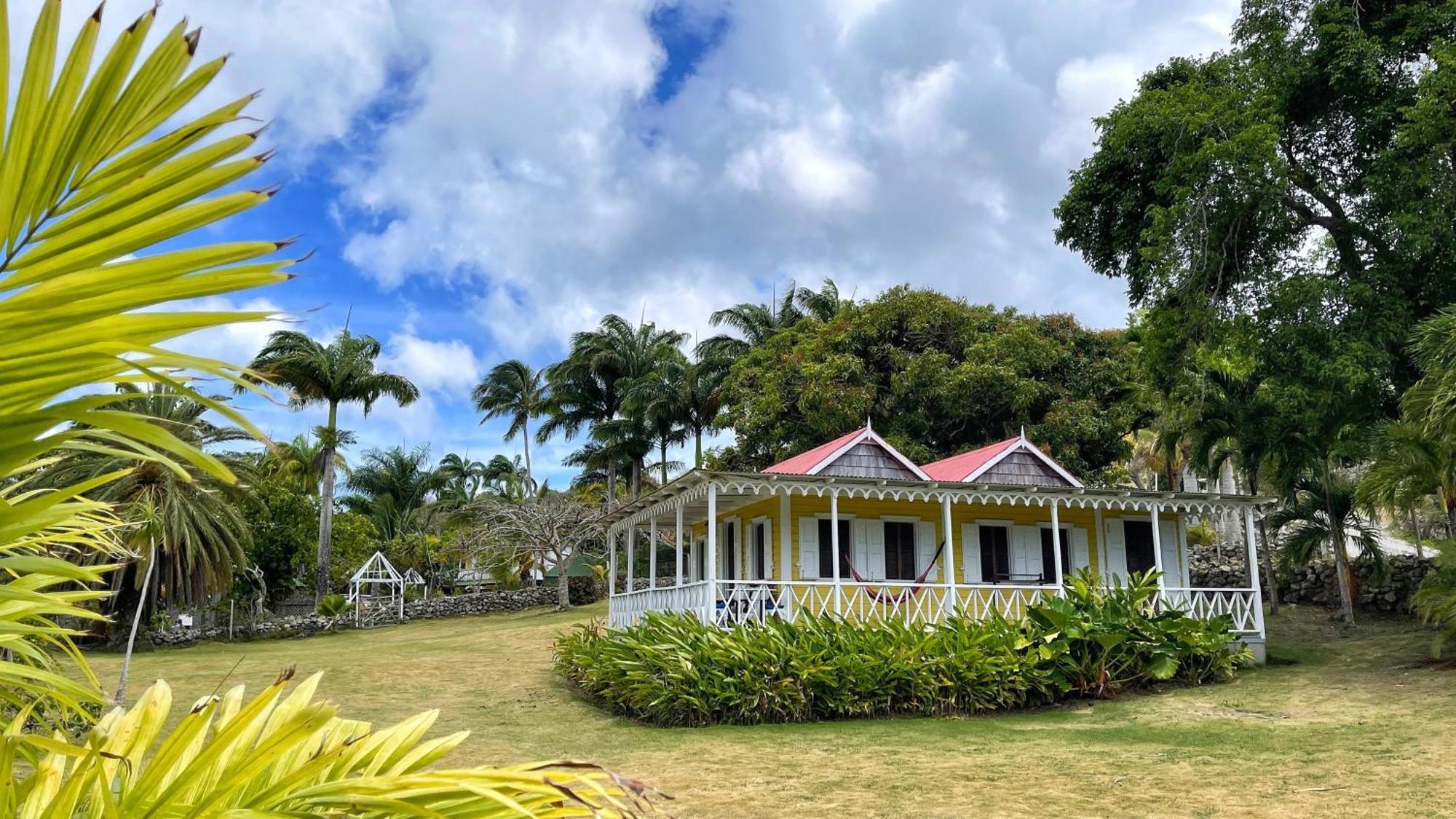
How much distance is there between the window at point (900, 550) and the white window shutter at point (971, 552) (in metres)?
1.00

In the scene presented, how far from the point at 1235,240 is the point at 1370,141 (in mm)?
2863

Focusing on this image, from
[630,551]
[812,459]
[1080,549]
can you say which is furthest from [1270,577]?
[630,551]

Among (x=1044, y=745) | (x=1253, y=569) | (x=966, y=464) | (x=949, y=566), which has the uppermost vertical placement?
(x=966, y=464)

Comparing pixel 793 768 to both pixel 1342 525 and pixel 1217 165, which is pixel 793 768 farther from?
pixel 1342 525

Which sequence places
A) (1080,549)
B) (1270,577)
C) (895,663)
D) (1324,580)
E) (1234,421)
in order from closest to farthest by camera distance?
(895,663), (1080,549), (1234,421), (1270,577), (1324,580)

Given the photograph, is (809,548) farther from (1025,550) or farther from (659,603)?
(1025,550)

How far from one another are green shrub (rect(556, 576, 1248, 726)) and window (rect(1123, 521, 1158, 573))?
4.43 meters

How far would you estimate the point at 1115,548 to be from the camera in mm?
20703

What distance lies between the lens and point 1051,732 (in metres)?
12.4

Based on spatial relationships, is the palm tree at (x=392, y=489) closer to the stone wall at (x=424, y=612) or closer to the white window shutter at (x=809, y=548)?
the stone wall at (x=424, y=612)

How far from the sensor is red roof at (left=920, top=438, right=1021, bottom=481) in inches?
803

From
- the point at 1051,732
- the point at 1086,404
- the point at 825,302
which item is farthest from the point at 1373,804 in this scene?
the point at 825,302

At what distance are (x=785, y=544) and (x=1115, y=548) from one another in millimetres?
7015

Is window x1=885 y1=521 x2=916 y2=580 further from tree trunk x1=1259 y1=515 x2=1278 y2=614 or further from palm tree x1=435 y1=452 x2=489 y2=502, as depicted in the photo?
palm tree x1=435 y1=452 x2=489 y2=502
